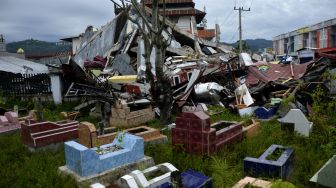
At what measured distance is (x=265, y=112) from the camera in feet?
29.9

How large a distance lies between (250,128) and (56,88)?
8.95 metres

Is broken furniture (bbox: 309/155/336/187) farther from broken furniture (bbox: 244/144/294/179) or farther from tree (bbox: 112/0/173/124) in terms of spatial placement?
tree (bbox: 112/0/173/124)

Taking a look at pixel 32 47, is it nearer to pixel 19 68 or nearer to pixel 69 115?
pixel 19 68

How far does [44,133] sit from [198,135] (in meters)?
3.46

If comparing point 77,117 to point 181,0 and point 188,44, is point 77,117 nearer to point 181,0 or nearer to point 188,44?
point 188,44

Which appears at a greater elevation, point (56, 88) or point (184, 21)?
point (184, 21)

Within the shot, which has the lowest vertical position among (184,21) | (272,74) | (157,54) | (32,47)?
(272,74)

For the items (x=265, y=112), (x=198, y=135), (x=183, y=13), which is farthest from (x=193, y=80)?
(x=183, y=13)

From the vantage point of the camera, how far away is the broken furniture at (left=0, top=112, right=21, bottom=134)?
8.30 m

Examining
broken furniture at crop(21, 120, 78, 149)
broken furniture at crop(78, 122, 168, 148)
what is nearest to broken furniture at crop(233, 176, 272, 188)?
broken furniture at crop(78, 122, 168, 148)

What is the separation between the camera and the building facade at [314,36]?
40.9 meters

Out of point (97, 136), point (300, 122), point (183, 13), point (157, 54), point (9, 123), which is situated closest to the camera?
point (97, 136)

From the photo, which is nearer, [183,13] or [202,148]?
[202,148]

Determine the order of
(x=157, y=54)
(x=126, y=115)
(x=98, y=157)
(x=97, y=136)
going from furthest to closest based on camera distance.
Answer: (x=126, y=115)
(x=157, y=54)
(x=97, y=136)
(x=98, y=157)
